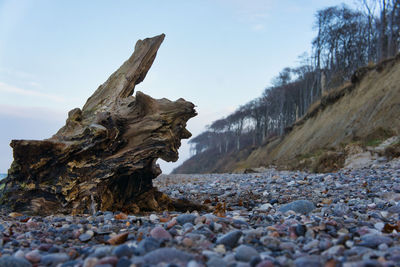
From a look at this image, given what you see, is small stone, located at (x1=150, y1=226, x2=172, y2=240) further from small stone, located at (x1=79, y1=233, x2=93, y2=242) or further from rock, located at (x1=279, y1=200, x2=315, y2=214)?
rock, located at (x1=279, y1=200, x2=315, y2=214)

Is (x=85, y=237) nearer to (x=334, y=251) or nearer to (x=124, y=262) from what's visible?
(x=124, y=262)

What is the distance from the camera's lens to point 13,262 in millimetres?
1821

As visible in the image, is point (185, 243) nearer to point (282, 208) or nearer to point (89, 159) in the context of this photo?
point (282, 208)

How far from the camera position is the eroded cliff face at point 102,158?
4113 mm

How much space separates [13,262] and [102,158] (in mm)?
2607

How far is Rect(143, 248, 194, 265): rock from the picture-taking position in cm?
175

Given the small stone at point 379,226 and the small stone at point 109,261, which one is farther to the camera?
the small stone at point 379,226

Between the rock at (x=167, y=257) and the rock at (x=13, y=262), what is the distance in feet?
2.44

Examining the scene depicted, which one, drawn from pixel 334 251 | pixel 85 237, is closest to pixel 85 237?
pixel 85 237

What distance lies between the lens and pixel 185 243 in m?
2.09

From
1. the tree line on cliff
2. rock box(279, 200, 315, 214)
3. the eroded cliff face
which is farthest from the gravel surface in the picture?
the tree line on cliff

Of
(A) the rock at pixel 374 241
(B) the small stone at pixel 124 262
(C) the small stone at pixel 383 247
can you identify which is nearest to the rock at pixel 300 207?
(A) the rock at pixel 374 241

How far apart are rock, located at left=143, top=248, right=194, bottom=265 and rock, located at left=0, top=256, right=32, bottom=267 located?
0.74m

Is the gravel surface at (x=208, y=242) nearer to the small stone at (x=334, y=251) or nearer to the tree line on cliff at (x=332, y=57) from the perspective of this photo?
the small stone at (x=334, y=251)
